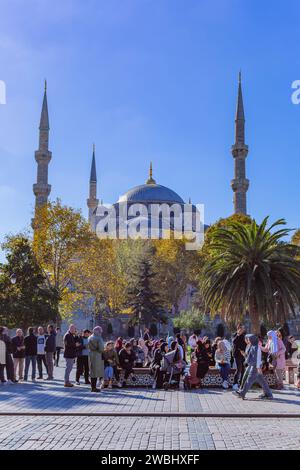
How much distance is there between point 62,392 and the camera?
43.8 feet

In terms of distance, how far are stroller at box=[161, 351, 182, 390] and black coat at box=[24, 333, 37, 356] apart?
3.99 metres

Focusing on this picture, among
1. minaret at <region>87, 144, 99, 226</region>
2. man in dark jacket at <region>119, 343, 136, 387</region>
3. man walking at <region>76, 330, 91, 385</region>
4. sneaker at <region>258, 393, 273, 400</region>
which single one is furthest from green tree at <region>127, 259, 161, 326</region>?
minaret at <region>87, 144, 99, 226</region>

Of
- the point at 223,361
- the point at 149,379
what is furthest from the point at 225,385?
the point at 149,379

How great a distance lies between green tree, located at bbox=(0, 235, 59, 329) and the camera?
29.0m

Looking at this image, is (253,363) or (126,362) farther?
(126,362)

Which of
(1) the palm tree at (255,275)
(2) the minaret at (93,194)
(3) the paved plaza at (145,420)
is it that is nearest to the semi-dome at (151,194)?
(2) the minaret at (93,194)

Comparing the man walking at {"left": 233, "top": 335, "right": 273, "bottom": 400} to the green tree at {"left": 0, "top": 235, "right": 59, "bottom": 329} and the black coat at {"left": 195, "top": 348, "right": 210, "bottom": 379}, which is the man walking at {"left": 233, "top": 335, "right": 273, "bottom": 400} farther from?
the green tree at {"left": 0, "top": 235, "right": 59, "bottom": 329}

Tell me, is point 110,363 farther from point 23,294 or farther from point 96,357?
point 23,294

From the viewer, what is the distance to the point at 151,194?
10006 cm

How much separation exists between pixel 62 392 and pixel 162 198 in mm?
86818

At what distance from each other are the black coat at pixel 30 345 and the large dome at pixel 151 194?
81.9 metres

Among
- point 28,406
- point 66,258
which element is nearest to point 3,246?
point 66,258

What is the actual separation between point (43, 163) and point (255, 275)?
149 ft
